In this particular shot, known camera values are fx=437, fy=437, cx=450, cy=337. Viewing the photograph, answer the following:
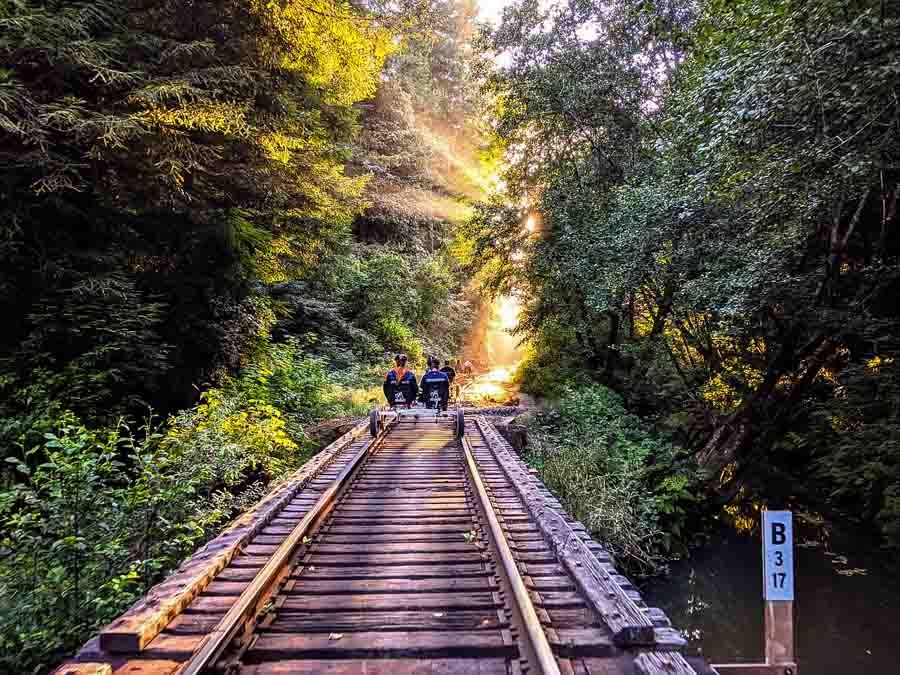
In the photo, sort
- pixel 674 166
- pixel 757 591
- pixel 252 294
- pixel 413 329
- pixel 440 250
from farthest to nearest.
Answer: pixel 440 250 < pixel 413 329 < pixel 252 294 < pixel 674 166 < pixel 757 591

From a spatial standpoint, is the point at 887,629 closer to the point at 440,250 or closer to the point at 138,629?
the point at 138,629

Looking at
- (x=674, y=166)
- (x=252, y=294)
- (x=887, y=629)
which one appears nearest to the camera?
(x=887, y=629)

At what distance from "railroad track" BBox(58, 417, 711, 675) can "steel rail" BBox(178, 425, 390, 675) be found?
12 mm

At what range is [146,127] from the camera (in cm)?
725

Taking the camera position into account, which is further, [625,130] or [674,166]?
[625,130]

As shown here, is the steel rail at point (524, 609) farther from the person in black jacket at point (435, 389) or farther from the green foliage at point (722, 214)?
the green foliage at point (722, 214)

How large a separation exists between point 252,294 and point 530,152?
10.3m

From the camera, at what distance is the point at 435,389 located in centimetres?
977

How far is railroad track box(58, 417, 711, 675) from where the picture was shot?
269 cm

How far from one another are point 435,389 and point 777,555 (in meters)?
7.47

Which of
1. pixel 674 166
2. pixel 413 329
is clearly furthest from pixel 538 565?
pixel 413 329

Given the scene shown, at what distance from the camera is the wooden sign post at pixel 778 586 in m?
2.57

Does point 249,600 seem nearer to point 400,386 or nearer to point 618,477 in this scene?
point 400,386

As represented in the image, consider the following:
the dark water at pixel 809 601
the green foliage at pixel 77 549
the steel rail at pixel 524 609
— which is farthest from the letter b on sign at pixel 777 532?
the green foliage at pixel 77 549
